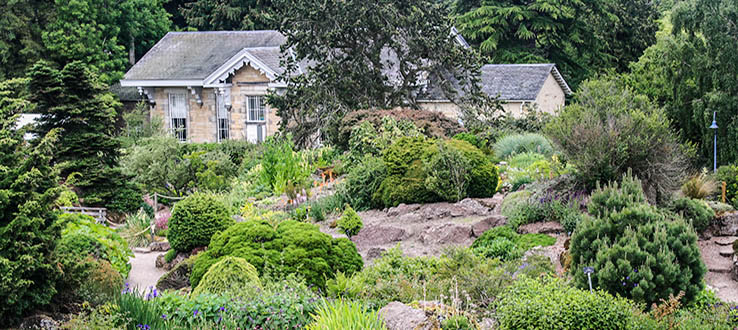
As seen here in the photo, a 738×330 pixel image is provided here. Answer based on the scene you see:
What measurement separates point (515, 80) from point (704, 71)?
10.2 meters


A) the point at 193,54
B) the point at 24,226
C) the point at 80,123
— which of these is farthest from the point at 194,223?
the point at 193,54

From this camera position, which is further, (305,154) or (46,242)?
(305,154)

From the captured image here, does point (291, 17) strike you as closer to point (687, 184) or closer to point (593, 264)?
point (687, 184)

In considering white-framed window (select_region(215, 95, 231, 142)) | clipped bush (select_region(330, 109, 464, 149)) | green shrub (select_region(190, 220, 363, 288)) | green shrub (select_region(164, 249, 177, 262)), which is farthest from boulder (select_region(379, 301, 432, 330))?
white-framed window (select_region(215, 95, 231, 142))

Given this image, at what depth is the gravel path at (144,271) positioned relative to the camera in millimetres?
12320

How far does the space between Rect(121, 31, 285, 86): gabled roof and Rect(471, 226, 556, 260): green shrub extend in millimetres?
21992

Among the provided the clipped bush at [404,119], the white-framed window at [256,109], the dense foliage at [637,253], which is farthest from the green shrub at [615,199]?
the white-framed window at [256,109]

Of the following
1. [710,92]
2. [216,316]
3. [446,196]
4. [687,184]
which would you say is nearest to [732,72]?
[710,92]

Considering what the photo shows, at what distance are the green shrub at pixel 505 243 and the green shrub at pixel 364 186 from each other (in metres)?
4.12

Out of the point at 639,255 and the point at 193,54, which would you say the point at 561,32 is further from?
the point at 639,255

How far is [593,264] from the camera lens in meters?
8.99

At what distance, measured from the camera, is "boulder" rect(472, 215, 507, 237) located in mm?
13289

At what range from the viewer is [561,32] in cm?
4416

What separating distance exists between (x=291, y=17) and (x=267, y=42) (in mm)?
12548
